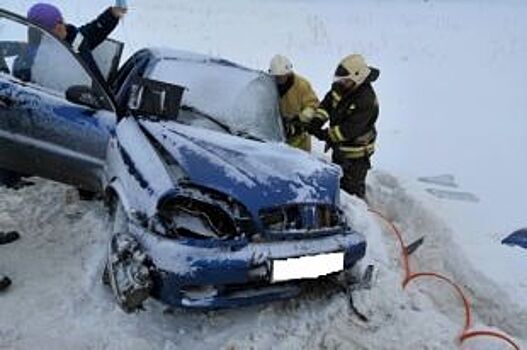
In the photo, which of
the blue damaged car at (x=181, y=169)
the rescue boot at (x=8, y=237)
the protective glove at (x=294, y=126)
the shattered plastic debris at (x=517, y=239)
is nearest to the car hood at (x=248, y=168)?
the blue damaged car at (x=181, y=169)

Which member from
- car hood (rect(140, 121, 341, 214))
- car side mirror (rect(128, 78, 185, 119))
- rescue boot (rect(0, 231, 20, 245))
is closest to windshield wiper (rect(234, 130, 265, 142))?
car hood (rect(140, 121, 341, 214))

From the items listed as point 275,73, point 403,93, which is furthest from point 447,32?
point 275,73

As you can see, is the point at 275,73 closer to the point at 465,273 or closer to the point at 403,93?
the point at 465,273

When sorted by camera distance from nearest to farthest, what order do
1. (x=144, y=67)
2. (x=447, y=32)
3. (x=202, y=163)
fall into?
1. (x=202, y=163)
2. (x=144, y=67)
3. (x=447, y=32)

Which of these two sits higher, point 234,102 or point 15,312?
point 234,102

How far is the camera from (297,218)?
4.36m

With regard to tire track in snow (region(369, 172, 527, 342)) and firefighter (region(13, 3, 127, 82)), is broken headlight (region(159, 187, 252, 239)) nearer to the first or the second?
tire track in snow (region(369, 172, 527, 342))

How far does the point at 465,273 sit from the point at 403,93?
24.3 feet

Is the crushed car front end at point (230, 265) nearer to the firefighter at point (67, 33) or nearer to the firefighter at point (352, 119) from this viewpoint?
the firefighter at point (67, 33)

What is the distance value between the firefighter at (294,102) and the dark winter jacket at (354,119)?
19 cm

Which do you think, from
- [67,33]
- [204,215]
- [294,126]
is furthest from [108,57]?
[204,215]

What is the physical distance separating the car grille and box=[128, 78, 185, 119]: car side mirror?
1316 mm

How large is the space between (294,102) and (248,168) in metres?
2.86

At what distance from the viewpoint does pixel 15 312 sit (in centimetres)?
437
